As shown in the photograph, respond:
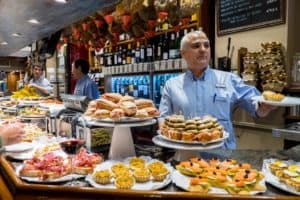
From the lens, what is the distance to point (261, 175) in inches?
52.9

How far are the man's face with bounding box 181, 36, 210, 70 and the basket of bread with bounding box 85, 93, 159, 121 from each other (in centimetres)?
58

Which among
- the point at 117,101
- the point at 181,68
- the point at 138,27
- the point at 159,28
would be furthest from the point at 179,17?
the point at 117,101

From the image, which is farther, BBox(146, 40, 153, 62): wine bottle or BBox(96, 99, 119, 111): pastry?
BBox(146, 40, 153, 62): wine bottle

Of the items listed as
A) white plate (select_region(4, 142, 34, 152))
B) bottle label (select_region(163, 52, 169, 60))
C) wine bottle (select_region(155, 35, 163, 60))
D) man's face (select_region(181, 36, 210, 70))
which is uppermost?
wine bottle (select_region(155, 35, 163, 60))

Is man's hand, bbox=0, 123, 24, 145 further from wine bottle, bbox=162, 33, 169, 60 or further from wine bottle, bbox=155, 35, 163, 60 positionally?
wine bottle, bbox=155, 35, 163, 60

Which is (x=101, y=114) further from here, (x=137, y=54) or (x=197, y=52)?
(x=137, y=54)

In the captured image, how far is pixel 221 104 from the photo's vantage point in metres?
2.37

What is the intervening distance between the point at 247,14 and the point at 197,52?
61.7 inches

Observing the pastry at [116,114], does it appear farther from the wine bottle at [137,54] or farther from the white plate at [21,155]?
the wine bottle at [137,54]

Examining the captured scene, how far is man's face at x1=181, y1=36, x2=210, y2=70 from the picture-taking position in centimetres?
226

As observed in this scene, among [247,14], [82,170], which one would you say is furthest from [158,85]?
[82,170]

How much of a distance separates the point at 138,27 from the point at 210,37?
0.85 metres

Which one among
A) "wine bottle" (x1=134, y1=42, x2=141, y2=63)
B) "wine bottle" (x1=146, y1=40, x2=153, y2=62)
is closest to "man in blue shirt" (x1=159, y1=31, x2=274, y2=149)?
"wine bottle" (x1=146, y1=40, x2=153, y2=62)

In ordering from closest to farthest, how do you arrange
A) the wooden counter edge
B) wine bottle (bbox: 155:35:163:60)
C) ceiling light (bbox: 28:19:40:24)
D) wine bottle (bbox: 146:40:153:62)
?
the wooden counter edge, ceiling light (bbox: 28:19:40:24), wine bottle (bbox: 155:35:163:60), wine bottle (bbox: 146:40:153:62)
